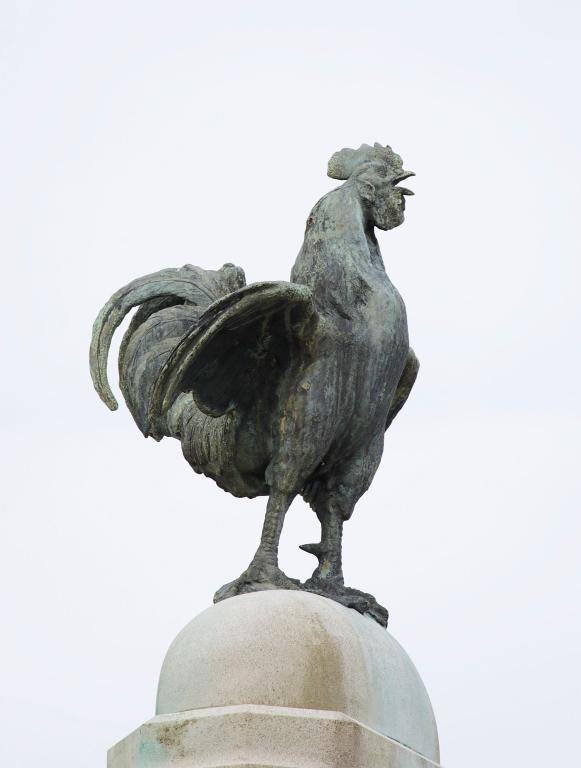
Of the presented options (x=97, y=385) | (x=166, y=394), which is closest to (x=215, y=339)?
(x=166, y=394)

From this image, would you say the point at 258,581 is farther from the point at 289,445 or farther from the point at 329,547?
the point at 289,445

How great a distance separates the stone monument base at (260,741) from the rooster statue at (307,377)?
3.16 feet

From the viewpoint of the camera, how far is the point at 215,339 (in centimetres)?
973

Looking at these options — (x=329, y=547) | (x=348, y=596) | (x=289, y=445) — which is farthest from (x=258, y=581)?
(x=289, y=445)

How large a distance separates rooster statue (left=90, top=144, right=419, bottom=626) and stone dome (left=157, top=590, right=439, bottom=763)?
0.43 meters

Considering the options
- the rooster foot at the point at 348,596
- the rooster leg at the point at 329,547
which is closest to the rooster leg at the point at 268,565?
the rooster foot at the point at 348,596

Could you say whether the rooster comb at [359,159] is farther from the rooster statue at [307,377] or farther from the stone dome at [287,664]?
the stone dome at [287,664]

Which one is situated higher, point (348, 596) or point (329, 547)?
point (329, 547)

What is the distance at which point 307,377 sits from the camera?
32.0 ft

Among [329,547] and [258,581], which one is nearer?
[258,581]

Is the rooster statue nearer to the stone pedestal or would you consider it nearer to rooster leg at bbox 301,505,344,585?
rooster leg at bbox 301,505,344,585

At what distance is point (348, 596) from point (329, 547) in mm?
380

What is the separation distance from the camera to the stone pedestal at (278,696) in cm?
864

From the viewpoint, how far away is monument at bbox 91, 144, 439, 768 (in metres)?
8.81
